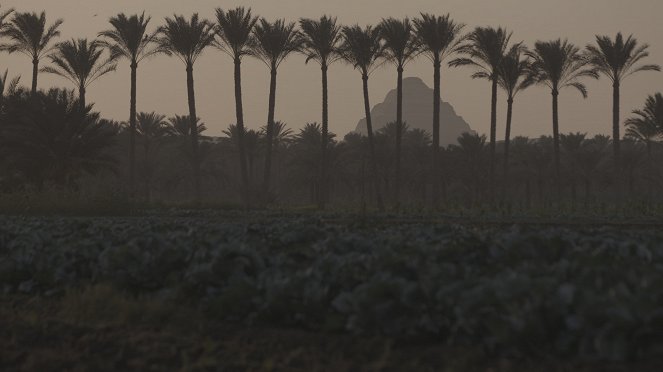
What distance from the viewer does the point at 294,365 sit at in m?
4.65

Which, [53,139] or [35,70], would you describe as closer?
[53,139]

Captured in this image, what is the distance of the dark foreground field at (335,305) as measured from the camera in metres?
4.33

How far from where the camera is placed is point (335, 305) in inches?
203

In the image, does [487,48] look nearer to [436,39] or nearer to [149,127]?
[436,39]

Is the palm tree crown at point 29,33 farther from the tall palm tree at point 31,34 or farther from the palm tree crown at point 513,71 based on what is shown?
the palm tree crown at point 513,71

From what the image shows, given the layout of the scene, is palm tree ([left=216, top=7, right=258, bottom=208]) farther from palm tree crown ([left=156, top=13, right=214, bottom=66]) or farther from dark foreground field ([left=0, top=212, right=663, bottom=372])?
dark foreground field ([left=0, top=212, right=663, bottom=372])

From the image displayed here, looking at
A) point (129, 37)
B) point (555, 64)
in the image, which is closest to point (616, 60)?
point (555, 64)

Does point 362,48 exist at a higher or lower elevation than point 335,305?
higher

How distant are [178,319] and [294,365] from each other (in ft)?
5.36

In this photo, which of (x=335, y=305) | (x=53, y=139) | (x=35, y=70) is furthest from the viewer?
(x=35, y=70)

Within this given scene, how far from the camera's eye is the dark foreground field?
4.33 meters

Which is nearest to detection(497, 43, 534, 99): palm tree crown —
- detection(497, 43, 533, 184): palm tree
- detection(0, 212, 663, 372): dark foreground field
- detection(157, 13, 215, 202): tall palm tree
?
detection(497, 43, 533, 184): palm tree

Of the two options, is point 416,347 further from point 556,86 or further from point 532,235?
point 556,86

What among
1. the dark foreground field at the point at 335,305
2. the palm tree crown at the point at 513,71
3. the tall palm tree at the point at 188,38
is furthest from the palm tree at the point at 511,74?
the dark foreground field at the point at 335,305
